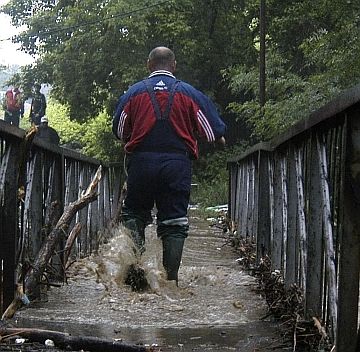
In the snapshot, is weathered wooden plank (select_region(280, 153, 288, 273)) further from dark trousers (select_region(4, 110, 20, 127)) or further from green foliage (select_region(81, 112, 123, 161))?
green foliage (select_region(81, 112, 123, 161))

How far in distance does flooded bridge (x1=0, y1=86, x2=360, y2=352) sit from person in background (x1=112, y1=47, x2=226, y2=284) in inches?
9.1

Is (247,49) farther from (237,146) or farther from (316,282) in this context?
(316,282)

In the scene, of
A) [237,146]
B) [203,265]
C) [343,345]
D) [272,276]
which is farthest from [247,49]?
[343,345]

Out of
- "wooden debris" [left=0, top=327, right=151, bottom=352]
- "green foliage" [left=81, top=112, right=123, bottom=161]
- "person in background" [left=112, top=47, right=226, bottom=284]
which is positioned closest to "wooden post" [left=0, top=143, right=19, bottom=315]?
"wooden debris" [left=0, top=327, right=151, bottom=352]

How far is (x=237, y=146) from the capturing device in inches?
1110

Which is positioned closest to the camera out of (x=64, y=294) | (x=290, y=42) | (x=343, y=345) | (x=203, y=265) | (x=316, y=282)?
(x=343, y=345)

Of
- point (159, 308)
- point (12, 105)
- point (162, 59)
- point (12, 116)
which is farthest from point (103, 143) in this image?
point (159, 308)

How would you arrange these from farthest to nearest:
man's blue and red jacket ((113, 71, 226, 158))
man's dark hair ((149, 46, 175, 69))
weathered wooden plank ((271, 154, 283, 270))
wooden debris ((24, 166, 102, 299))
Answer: man's dark hair ((149, 46, 175, 69)), man's blue and red jacket ((113, 71, 226, 158)), weathered wooden plank ((271, 154, 283, 270)), wooden debris ((24, 166, 102, 299))

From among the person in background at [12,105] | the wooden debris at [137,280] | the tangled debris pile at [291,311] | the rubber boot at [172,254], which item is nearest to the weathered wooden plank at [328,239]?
the tangled debris pile at [291,311]

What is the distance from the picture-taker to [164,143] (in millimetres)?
5668

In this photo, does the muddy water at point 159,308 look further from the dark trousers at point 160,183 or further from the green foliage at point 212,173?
the green foliage at point 212,173

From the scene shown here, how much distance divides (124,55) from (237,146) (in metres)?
4.77

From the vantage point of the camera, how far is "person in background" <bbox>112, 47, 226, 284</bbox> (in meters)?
5.65

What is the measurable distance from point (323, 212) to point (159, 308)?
1.68 m
